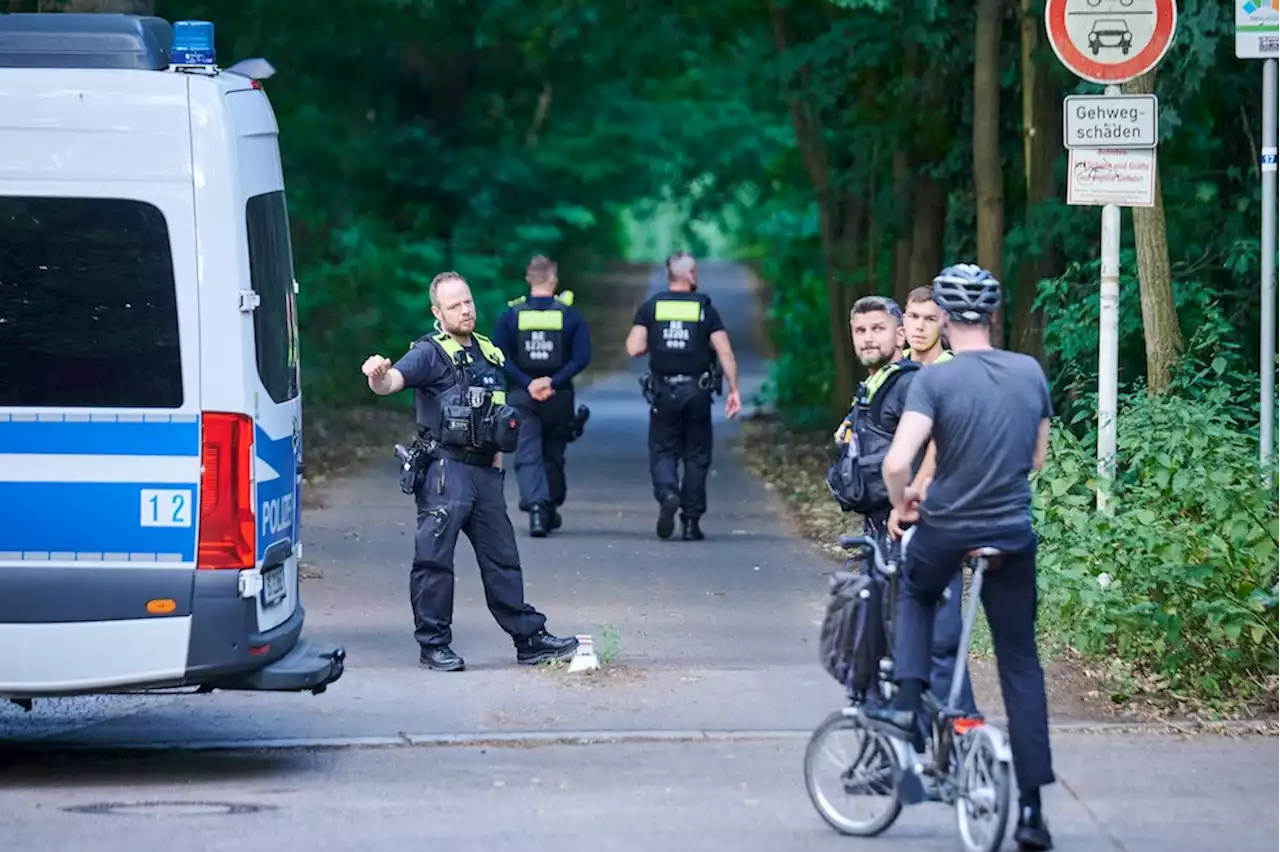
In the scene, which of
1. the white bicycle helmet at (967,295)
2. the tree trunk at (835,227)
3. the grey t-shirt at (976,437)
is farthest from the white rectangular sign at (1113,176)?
the tree trunk at (835,227)

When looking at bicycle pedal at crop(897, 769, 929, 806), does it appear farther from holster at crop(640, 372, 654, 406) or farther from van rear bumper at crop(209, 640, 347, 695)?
holster at crop(640, 372, 654, 406)

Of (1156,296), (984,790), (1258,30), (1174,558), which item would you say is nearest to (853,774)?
(984,790)

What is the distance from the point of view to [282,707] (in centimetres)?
926

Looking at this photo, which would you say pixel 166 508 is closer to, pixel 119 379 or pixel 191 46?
pixel 119 379

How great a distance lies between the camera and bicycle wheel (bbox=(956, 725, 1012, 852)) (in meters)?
6.26

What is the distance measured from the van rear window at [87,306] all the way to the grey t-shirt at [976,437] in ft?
8.49

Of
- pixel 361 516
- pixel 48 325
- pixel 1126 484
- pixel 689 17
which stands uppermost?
pixel 689 17

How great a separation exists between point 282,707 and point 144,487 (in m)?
2.08

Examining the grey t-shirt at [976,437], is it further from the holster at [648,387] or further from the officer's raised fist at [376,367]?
the holster at [648,387]

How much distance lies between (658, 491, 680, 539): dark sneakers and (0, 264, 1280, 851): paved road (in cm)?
192

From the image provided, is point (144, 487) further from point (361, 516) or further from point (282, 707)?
point (361, 516)

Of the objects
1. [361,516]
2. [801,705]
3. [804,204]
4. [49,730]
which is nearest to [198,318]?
[49,730]

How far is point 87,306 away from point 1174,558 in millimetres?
4407

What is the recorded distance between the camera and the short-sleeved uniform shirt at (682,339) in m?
14.7
